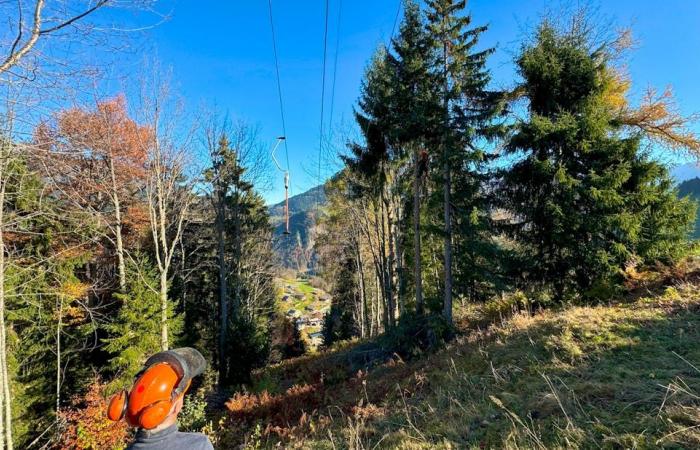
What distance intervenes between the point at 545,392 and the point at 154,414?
4852 mm

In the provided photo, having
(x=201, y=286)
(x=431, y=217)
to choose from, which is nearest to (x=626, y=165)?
(x=431, y=217)

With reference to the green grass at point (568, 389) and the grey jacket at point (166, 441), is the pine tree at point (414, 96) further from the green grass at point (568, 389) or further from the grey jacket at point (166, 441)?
the grey jacket at point (166, 441)

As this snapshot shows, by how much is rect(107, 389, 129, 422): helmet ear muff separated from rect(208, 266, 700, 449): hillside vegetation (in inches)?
143

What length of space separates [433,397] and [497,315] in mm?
5363

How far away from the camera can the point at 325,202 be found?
21000 millimetres

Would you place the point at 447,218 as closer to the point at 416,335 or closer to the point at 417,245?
the point at 417,245

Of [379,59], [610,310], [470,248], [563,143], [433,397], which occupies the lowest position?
[433,397]

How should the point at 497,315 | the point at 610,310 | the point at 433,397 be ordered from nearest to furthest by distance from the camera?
1. the point at 433,397
2. the point at 610,310
3. the point at 497,315

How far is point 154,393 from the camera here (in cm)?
153

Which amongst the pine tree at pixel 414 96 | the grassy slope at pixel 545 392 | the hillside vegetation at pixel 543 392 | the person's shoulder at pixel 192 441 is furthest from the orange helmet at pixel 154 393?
the pine tree at pixel 414 96

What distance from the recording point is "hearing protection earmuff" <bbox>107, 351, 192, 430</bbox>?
1.51 m

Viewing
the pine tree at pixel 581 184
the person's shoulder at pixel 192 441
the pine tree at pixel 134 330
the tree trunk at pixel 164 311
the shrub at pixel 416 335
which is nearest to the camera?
the person's shoulder at pixel 192 441

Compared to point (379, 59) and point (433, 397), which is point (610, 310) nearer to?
point (433, 397)

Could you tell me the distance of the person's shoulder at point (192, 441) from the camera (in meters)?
1.67
